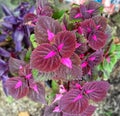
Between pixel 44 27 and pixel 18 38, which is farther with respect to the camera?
pixel 18 38

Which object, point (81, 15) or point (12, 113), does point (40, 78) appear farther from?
point (12, 113)

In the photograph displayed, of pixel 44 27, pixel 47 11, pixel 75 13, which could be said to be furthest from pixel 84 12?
pixel 44 27

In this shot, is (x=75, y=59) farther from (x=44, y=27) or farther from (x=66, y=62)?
(x=44, y=27)

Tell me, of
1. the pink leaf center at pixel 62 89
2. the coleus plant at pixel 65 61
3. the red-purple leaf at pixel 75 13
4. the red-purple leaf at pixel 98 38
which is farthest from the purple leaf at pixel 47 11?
the pink leaf center at pixel 62 89

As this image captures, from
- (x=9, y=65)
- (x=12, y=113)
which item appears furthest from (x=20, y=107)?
(x=9, y=65)

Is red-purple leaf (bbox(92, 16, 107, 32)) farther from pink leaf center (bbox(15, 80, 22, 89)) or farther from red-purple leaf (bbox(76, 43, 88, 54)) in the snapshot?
pink leaf center (bbox(15, 80, 22, 89))
